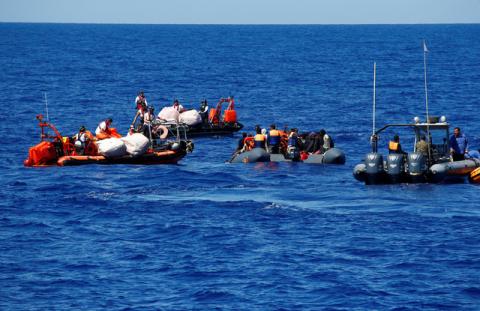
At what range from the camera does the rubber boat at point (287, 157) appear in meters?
43.0

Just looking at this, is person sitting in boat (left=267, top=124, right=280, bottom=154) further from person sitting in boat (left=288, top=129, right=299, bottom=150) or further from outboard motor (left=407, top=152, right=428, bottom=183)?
outboard motor (left=407, top=152, right=428, bottom=183)

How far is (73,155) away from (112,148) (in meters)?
1.76

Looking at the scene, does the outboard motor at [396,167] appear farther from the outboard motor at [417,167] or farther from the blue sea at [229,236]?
the blue sea at [229,236]

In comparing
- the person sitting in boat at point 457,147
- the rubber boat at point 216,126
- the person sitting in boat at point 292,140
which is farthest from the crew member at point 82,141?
the person sitting in boat at point 457,147

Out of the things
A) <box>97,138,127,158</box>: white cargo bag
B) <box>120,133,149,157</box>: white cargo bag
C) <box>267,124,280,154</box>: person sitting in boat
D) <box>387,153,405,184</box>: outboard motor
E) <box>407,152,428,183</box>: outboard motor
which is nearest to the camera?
<box>407,152,428,183</box>: outboard motor

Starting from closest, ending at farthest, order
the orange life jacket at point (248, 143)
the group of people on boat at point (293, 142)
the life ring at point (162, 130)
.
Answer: the group of people on boat at point (293, 142), the orange life jacket at point (248, 143), the life ring at point (162, 130)

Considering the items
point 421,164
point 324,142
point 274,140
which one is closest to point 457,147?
point 421,164

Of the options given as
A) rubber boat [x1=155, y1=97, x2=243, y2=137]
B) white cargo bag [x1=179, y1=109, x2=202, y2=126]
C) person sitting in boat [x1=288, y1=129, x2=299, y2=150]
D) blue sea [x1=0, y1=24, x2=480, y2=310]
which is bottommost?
blue sea [x1=0, y1=24, x2=480, y2=310]

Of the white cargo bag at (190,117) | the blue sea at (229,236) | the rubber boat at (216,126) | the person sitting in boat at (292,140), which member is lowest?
the blue sea at (229,236)

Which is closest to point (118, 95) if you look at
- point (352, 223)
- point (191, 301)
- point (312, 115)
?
point (312, 115)

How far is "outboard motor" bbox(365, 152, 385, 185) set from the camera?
36781 mm

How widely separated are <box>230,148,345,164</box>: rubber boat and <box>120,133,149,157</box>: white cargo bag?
14.6ft

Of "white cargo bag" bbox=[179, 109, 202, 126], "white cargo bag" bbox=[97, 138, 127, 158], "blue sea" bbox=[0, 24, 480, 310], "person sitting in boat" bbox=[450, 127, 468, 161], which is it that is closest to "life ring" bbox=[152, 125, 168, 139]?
"blue sea" bbox=[0, 24, 480, 310]

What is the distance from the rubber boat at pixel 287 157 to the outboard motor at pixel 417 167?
6.66 m
